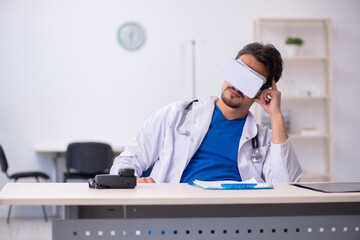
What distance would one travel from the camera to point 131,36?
5543 mm

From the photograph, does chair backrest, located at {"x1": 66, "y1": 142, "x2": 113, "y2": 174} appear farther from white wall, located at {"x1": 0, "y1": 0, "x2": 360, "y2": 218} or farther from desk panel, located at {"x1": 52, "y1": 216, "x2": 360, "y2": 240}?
desk panel, located at {"x1": 52, "y1": 216, "x2": 360, "y2": 240}

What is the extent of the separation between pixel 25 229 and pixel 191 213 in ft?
11.1

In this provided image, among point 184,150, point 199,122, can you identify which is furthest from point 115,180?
point 199,122

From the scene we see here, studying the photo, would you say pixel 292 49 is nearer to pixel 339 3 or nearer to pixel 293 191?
pixel 339 3

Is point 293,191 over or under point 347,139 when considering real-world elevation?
over

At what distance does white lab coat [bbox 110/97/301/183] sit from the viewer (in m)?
2.26

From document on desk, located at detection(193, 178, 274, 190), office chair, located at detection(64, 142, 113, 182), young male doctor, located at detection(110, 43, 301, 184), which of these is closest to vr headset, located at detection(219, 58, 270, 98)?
young male doctor, located at detection(110, 43, 301, 184)

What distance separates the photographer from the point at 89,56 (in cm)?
554

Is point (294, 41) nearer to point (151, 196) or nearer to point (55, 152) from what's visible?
point (55, 152)

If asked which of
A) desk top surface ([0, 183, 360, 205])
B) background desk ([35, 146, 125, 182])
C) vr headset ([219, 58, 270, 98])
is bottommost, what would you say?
background desk ([35, 146, 125, 182])

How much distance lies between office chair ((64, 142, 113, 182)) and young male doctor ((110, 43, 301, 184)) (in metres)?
2.58

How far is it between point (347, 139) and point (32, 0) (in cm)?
381

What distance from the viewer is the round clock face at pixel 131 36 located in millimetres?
5543

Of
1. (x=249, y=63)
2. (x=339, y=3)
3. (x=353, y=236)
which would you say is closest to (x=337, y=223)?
(x=353, y=236)
